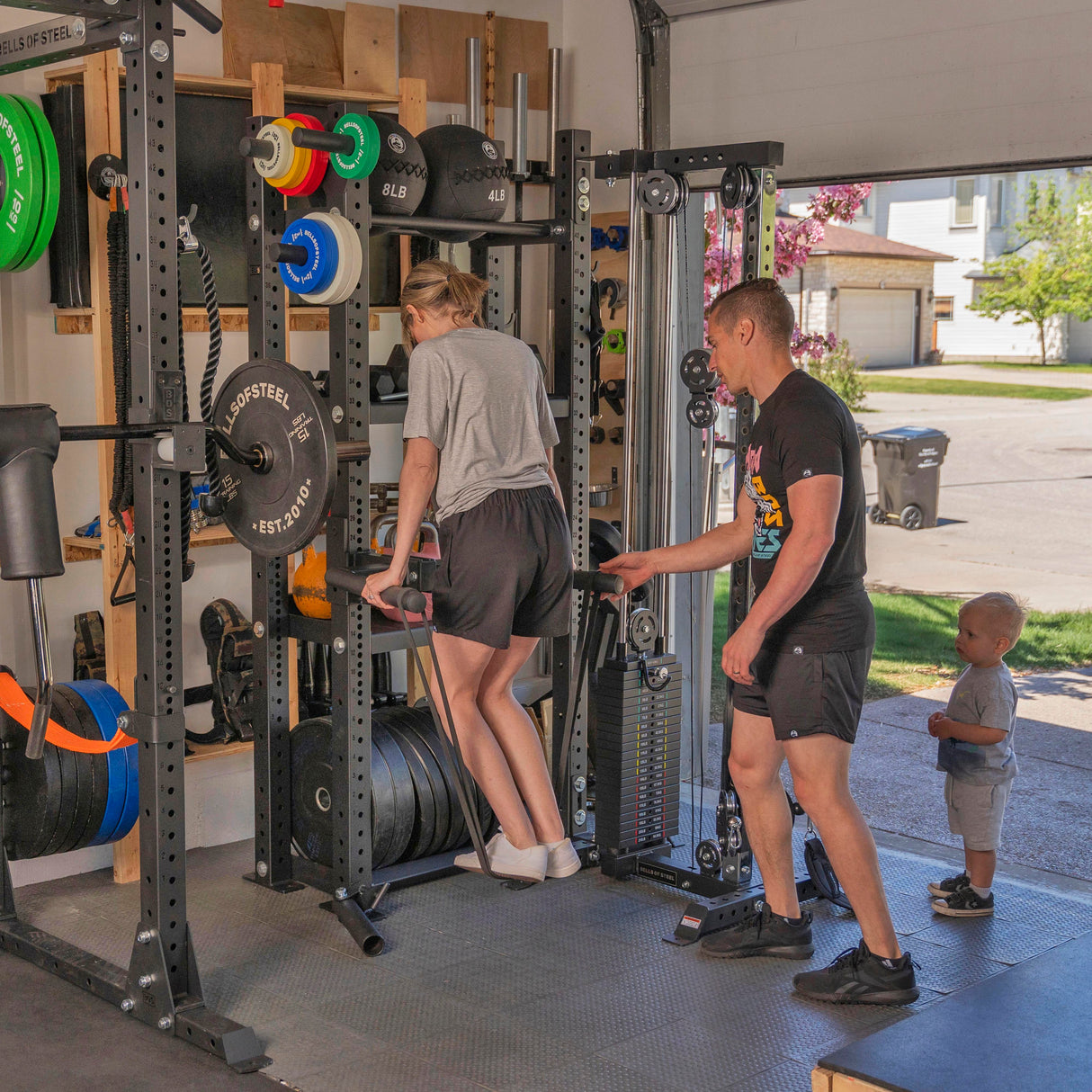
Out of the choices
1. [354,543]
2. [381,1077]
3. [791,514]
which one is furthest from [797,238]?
[381,1077]

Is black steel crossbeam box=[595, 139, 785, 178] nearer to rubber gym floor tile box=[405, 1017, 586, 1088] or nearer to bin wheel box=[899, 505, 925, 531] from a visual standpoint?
rubber gym floor tile box=[405, 1017, 586, 1088]

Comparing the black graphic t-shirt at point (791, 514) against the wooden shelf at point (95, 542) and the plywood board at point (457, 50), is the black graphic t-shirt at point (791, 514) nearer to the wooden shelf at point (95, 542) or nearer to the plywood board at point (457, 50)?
the wooden shelf at point (95, 542)

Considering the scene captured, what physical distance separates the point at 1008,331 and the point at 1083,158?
301 inches

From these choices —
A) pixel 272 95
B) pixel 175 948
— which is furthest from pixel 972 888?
pixel 272 95

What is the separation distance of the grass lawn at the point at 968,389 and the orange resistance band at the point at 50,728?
995 centimetres

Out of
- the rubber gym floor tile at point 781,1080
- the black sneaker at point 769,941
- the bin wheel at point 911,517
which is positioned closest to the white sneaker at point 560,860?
the black sneaker at point 769,941

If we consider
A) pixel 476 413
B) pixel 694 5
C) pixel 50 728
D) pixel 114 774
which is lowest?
pixel 114 774

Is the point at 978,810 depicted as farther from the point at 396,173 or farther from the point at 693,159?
the point at 396,173

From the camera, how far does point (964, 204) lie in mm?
12039

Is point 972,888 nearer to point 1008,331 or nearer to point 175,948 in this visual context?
point 175,948

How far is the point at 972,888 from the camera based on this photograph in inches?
150

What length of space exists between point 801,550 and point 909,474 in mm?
7113

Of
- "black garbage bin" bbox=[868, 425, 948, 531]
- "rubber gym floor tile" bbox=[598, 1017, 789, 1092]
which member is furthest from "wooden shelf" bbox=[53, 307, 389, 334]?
"black garbage bin" bbox=[868, 425, 948, 531]

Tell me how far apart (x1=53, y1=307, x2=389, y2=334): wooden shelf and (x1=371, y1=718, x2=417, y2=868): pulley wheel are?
1.25 meters
